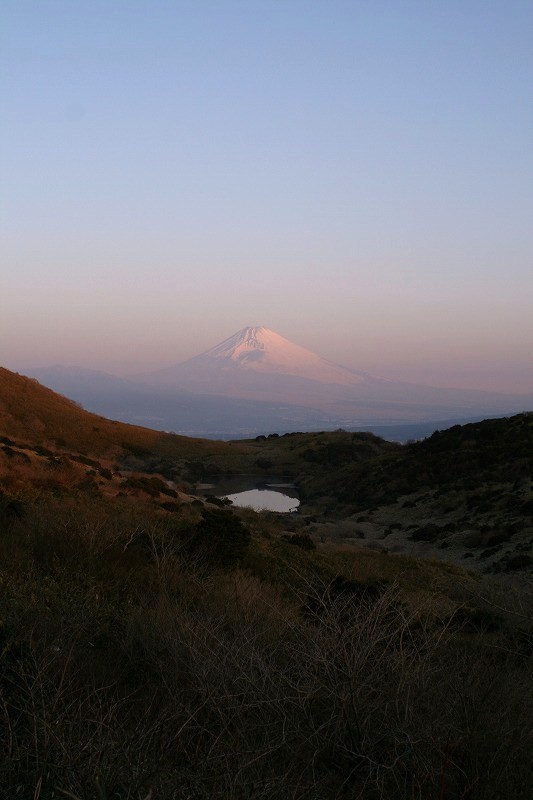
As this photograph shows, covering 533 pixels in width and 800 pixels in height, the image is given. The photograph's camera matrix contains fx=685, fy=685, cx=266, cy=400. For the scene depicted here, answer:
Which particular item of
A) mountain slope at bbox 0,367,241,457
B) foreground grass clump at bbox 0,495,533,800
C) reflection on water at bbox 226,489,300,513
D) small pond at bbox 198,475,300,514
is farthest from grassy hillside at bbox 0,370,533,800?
mountain slope at bbox 0,367,241,457

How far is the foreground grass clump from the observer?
147 inches

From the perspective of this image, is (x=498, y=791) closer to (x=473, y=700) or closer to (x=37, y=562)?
(x=473, y=700)

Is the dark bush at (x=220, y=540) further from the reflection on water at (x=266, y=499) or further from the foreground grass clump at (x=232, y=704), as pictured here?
the reflection on water at (x=266, y=499)

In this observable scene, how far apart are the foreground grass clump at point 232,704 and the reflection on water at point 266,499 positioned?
30612 mm

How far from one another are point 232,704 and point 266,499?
37.9 meters

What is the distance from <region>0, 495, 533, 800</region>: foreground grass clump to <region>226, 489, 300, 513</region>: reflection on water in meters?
30.6

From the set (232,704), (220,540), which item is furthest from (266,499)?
(232,704)

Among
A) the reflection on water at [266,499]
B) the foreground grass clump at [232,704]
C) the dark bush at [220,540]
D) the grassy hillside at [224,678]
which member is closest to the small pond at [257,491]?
the reflection on water at [266,499]

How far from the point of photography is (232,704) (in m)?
5.29

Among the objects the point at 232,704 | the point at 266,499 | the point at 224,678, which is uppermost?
the point at 224,678

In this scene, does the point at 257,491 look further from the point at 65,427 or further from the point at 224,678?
the point at 224,678

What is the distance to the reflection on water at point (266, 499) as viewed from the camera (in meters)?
39.6

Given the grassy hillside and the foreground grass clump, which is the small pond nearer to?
the grassy hillside

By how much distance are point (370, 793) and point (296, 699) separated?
3.14 feet
